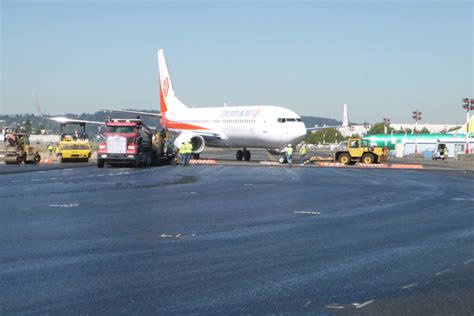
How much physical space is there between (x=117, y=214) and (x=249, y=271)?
7669mm

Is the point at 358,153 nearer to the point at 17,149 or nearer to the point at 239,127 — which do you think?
the point at 239,127

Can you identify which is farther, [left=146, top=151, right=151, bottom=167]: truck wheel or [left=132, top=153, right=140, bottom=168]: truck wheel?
[left=146, top=151, right=151, bottom=167]: truck wheel

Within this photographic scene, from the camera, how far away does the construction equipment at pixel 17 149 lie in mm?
46619

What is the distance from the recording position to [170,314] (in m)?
7.15

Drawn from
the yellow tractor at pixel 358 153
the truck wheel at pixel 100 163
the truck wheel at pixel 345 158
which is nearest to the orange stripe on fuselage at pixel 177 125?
the truck wheel at pixel 345 158

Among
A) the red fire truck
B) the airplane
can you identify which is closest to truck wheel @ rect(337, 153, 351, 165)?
the airplane

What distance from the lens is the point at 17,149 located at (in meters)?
47.1

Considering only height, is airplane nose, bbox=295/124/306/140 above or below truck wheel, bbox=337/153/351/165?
above

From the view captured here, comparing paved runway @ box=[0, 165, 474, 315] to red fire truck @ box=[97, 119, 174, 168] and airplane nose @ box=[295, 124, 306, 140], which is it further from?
airplane nose @ box=[295, 124, 306, 140]

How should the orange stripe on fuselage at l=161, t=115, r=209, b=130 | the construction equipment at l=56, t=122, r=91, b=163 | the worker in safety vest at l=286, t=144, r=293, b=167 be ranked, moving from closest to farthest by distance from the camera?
the worker in safety vest at l=286, t=144, r=293, b=167
the construction equipment at l=56, t=122, r=91, b=163
the orange stripe on fuselage at l=161, t=115, r=209, b=130

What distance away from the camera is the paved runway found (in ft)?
25.5

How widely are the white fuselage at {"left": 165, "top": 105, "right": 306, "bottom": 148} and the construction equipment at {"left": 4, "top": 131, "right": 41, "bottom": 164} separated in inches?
515

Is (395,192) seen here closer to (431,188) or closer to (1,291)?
(431,188)

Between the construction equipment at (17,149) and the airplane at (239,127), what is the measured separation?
10.3 m
